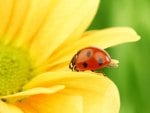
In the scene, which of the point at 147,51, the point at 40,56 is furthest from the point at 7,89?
the point at 147,51

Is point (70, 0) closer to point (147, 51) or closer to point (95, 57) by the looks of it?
point (95, 57)

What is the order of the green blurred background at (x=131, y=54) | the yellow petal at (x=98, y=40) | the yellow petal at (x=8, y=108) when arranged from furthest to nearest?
the green blurred background at (x=131, y=54) < the yellow petal at (x=98, y=40) < the yellow petal at (x=8, y=108)

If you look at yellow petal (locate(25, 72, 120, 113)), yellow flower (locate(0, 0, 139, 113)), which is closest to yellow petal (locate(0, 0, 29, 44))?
yellow flower (locate(0, 0, 139, 113))

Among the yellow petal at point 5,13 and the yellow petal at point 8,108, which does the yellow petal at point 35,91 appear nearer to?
the yellow petal at point 8,108

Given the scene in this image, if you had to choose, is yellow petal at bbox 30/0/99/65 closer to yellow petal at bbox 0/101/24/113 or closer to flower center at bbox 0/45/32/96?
flower center at bbox 0/45/32/96

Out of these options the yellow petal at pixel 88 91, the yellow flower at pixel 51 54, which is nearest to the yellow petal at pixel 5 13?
the yellow flower at pixel 51 54

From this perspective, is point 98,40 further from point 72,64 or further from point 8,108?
point 8,108

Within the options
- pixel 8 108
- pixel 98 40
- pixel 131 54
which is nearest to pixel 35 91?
pixel 8 108
